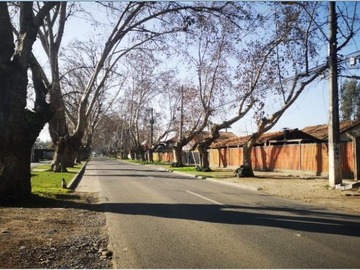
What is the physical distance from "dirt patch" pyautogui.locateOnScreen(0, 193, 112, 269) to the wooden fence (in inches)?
668

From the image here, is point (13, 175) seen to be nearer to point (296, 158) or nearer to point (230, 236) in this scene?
point (230, 236)

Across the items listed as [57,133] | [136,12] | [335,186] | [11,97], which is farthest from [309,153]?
[11,97]

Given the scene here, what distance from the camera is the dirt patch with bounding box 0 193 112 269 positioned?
19.0 feet

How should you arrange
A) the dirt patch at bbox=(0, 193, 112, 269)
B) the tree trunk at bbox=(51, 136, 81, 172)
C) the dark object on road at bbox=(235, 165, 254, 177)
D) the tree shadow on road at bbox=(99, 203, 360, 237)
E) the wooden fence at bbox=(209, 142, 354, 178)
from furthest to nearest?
1. the tree trunk at bbox=(51, 136, 81, 172)
2. the dark object on road at bbox=(235, 165, 254, 177)
3. the wooden fence at bbox=(209, 142, 354, 178)
4. the tree shadow on road at bbox=(99, 203, 360, 237)
5. the dirt patch at bbox=(0, 193, 112, 269)

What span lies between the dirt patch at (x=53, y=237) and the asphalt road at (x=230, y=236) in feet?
1.19

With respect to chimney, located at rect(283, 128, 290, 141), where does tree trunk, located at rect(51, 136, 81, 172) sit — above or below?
below

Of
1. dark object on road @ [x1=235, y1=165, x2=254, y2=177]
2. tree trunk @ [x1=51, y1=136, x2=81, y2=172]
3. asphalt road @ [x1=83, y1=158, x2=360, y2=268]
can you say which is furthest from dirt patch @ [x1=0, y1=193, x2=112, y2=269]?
tree trunk @ [x1=51, y1=136, x2=81, y2=172]

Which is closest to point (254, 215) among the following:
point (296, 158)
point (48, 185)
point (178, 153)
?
point (48, 185)

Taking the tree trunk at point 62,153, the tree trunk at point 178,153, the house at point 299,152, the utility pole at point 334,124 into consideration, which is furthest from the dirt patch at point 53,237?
the tree trunk at point 178,153

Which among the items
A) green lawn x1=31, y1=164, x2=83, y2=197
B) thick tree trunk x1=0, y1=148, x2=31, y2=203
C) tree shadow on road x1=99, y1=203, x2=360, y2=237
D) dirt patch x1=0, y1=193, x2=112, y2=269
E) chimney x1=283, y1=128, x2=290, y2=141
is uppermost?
chimney x1=283, y1=128, x2=290, y2=141

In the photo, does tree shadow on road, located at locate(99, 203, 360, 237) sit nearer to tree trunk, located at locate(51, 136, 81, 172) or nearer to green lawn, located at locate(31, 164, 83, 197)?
green lawn, located at locate(31, 164, 83, 197)

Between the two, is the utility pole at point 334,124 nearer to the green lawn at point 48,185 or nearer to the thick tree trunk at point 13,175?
the green lawn at point 48,185

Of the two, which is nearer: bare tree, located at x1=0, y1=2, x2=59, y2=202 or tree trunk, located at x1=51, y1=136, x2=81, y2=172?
bare tree, located at x1=0, y1=2, x2=59, y2=202

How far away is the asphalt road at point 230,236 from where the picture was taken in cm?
591
